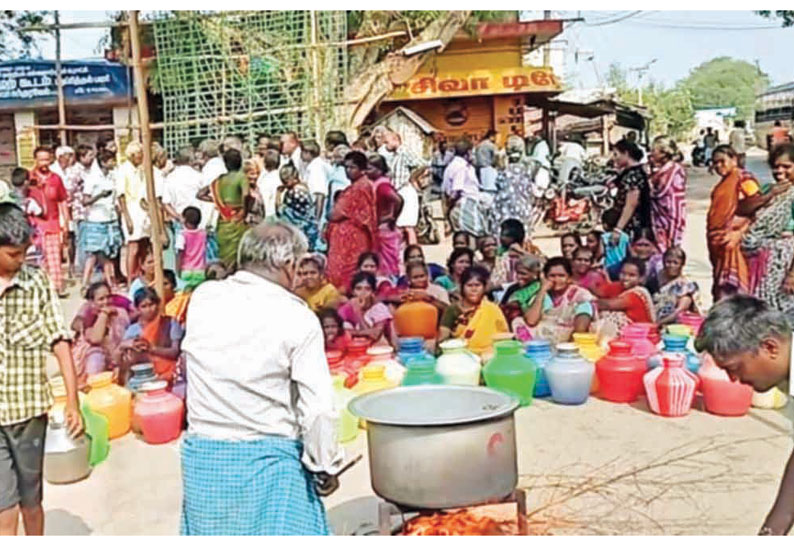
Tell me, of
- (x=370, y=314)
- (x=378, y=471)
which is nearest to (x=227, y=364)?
(x=378, y=471)

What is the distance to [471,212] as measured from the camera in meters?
9.27

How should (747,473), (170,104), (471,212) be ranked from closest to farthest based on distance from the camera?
(747,473), (170,104), (471,212)

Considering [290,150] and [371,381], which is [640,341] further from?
[290,150]

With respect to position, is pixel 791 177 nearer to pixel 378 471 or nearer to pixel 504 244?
pixel 504 244

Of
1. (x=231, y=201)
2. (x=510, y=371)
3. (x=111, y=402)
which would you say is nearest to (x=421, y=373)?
(x=510, y=371)

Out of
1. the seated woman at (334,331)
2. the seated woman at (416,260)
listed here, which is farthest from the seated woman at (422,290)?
the seated woman at (334,331)

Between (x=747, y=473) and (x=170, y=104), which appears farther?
(x=170, y=104)

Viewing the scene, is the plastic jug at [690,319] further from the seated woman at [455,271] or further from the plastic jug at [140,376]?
the plastic jug at [140,376]

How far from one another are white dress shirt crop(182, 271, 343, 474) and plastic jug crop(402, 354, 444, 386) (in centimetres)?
174

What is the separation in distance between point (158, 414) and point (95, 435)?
0.29 meters

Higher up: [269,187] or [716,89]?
[716,89]

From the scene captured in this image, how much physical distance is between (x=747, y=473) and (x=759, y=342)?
6.27 feet

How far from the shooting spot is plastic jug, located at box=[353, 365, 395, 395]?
14.0 ft

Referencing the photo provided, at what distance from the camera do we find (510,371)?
180 inches
